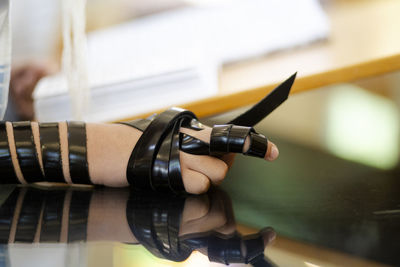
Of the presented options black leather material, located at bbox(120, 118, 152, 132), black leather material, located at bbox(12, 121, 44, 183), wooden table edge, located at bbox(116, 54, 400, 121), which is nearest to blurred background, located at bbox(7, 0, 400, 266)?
wooden table edge, located at bbox(116, 54, 400, 121)

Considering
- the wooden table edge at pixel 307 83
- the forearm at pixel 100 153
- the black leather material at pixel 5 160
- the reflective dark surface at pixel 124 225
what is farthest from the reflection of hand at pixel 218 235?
the wooden table edge at pixel 307 83

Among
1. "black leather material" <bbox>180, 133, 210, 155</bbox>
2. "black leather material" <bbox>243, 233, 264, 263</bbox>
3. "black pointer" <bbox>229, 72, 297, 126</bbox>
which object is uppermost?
"black pointer" <bbox>229, 72, 297, 126</bbox>

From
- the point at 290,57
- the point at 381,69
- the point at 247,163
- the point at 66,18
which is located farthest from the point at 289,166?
the point at 290,57

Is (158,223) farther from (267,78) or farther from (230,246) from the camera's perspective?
(267,78)

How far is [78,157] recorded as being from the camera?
0.68 m

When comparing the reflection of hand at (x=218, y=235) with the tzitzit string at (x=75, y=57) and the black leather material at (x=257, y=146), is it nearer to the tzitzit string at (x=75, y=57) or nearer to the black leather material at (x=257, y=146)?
the black leather material at (x=257, y=146)

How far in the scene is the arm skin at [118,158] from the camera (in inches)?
25.2

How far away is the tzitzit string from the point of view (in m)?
1.02

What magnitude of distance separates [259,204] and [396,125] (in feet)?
1.18

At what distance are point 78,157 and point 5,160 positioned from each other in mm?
83

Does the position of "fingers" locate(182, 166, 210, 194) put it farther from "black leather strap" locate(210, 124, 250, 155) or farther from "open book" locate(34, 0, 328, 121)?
"open book" locate(34, 0, 328, 121)

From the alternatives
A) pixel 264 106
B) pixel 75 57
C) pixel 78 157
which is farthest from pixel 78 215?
pixel 75 57

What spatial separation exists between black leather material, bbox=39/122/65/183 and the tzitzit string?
346 millimetres

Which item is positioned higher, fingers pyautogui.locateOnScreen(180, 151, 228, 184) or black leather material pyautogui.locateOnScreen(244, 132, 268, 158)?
black leather material pyautogui.locateOnScreen(244, 132, 268, 158)
